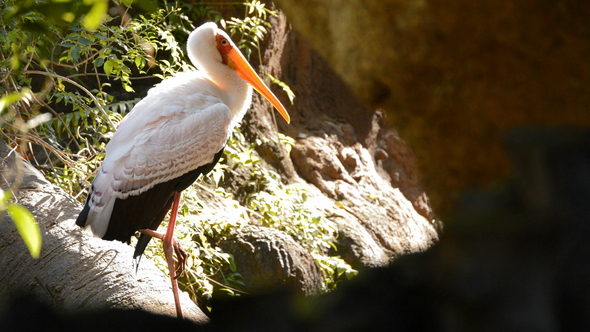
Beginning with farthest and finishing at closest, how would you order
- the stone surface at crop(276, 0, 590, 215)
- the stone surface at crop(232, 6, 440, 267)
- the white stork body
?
1. the stone surface at crop(232, 6, 440, 267)
2. the white stork body
3. the stone surface at crop(276, 0, 590, 215)

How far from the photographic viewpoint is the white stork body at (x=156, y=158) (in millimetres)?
2887

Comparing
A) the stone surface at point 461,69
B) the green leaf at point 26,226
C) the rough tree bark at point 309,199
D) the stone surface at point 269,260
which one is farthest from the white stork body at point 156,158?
the green leaf at point 26,226

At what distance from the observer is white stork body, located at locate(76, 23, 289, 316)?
9.47 feet

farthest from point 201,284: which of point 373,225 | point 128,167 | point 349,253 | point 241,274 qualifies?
point 373,225

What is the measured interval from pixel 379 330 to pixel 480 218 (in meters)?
0.12

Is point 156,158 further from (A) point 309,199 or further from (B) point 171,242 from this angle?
(A) point 309,199

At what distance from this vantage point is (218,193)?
462cm

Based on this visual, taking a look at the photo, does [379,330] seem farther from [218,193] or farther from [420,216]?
[420,216]

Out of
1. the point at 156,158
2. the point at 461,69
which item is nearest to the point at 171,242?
the point at 156,158

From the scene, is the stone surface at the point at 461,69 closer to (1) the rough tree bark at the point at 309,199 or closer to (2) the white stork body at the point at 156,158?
(1) the rough tree bark at the point at 309,199

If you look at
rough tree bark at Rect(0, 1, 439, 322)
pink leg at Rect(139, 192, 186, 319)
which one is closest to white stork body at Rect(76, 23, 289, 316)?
pink leg at Rect(139, 192, 186, 319)

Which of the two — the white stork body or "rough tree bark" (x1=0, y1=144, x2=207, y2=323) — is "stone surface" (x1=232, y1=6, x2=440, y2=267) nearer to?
the white stork body

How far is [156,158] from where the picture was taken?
301 centimetres

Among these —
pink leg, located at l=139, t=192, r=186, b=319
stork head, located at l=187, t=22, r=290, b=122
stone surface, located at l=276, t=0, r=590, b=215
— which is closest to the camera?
stone surface, located at l=276, t=0, r=590, b=215
